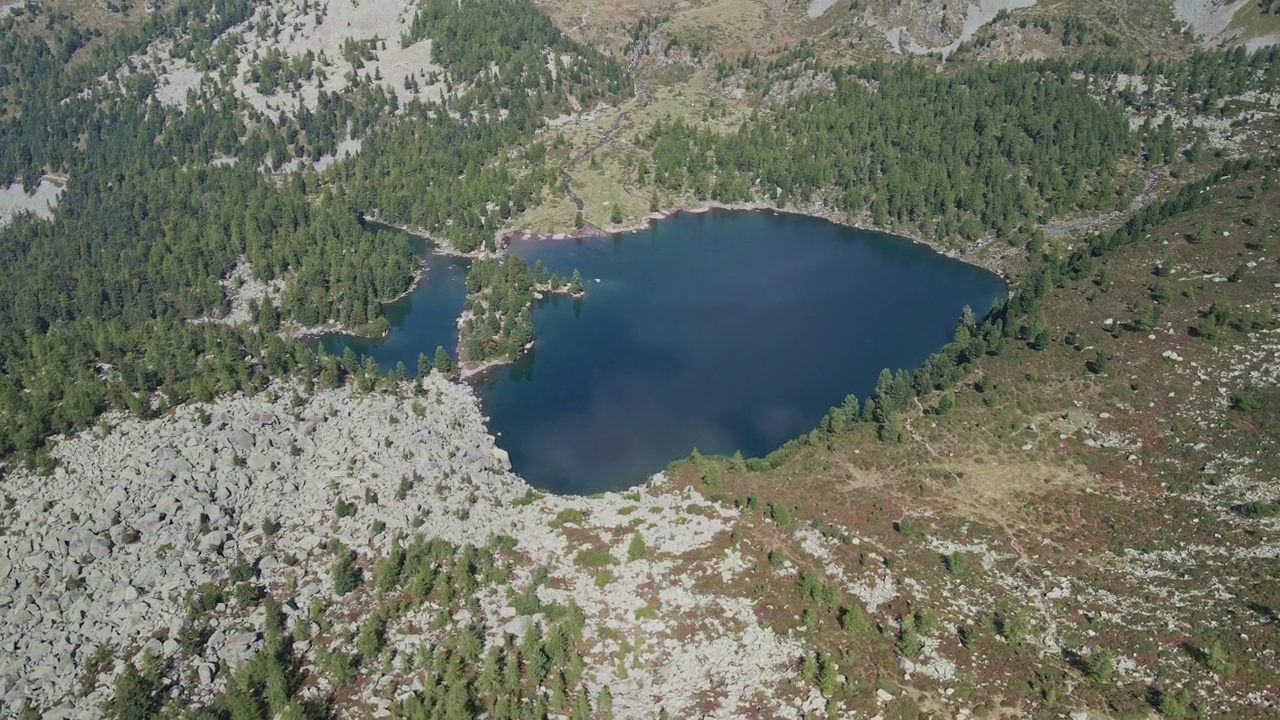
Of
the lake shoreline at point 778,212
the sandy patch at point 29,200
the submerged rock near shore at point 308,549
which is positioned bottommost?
the sandy patch at point 29,200

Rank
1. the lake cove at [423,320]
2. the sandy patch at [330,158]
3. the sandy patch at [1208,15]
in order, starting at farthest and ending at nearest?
1. the sandy patch at [1208,15]
2. the sandy patch at [330,158]
3. the lake cove at [423,320]

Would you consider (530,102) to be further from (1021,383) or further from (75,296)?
(1021,383)

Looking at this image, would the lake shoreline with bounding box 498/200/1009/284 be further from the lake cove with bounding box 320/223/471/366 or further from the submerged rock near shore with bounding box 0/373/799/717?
the submerged rock near shore with bounding box 0/373/799/717

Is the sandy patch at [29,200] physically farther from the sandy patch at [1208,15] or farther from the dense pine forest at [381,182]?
the sandy patch at [1208,15]

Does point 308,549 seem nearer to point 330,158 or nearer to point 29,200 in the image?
point 330,158

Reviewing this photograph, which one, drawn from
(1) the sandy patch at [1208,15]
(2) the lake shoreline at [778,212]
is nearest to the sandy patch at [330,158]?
(2) the lake shoreline at [778,212]

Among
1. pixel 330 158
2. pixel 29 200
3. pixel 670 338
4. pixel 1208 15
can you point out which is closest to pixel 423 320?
pixel 670 338
